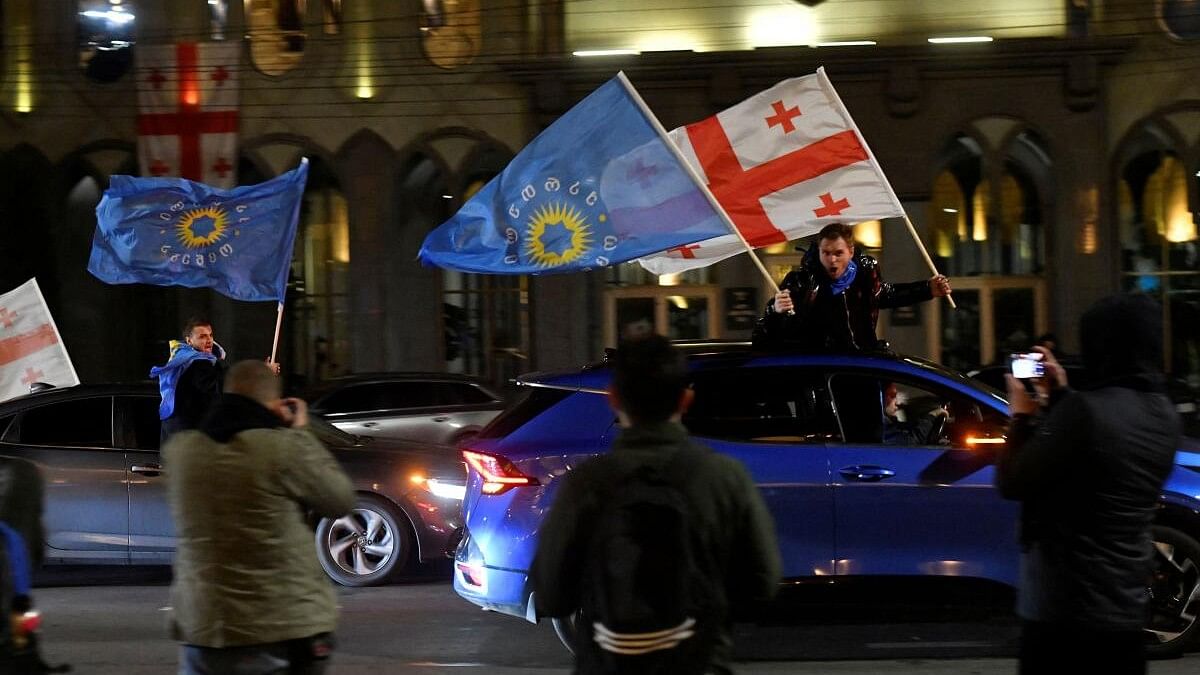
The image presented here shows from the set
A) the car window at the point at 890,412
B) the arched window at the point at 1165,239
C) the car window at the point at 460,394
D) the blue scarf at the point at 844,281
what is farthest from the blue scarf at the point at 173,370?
the arched window at the point at 1165,239

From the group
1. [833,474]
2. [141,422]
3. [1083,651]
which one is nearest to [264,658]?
[1083,651]

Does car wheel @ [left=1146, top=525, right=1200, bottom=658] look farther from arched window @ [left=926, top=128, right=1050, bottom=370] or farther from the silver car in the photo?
arched window @ [left=926, top=128, right=1050, bottom=370]

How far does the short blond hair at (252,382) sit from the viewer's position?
4.70m

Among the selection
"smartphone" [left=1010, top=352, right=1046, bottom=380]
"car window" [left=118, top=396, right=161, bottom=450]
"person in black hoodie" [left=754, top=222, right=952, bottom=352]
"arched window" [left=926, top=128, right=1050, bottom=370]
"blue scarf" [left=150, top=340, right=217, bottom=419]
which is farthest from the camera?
"arched window" [left=926, top=128, right=1050, bottom=370]

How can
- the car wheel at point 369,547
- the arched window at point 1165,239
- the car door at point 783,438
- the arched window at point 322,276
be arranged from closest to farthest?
1. the car door at point 783,438
2. the car wheel at point 369,547
3. the arched window at point 1165,239
4. the arched window at point 322,276

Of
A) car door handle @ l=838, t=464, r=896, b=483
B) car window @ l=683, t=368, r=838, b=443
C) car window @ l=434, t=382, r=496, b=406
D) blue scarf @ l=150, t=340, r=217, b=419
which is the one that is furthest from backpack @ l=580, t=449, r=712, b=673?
car window @ l=434, t=382, r=496, b=406

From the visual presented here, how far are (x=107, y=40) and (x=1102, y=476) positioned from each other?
21705 millimetres

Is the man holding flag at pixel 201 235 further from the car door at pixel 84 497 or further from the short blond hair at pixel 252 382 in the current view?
the short blond hair at pixel 252 382

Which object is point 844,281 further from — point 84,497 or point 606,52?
point 606,52

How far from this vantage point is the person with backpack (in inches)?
137

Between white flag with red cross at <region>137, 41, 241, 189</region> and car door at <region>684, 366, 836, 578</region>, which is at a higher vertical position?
white flag with red cross at <region>137, 41, 241, 189</region>

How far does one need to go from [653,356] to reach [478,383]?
1265cm

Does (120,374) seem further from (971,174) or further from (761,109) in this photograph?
(761,109)

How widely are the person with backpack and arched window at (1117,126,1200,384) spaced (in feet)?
63.4
